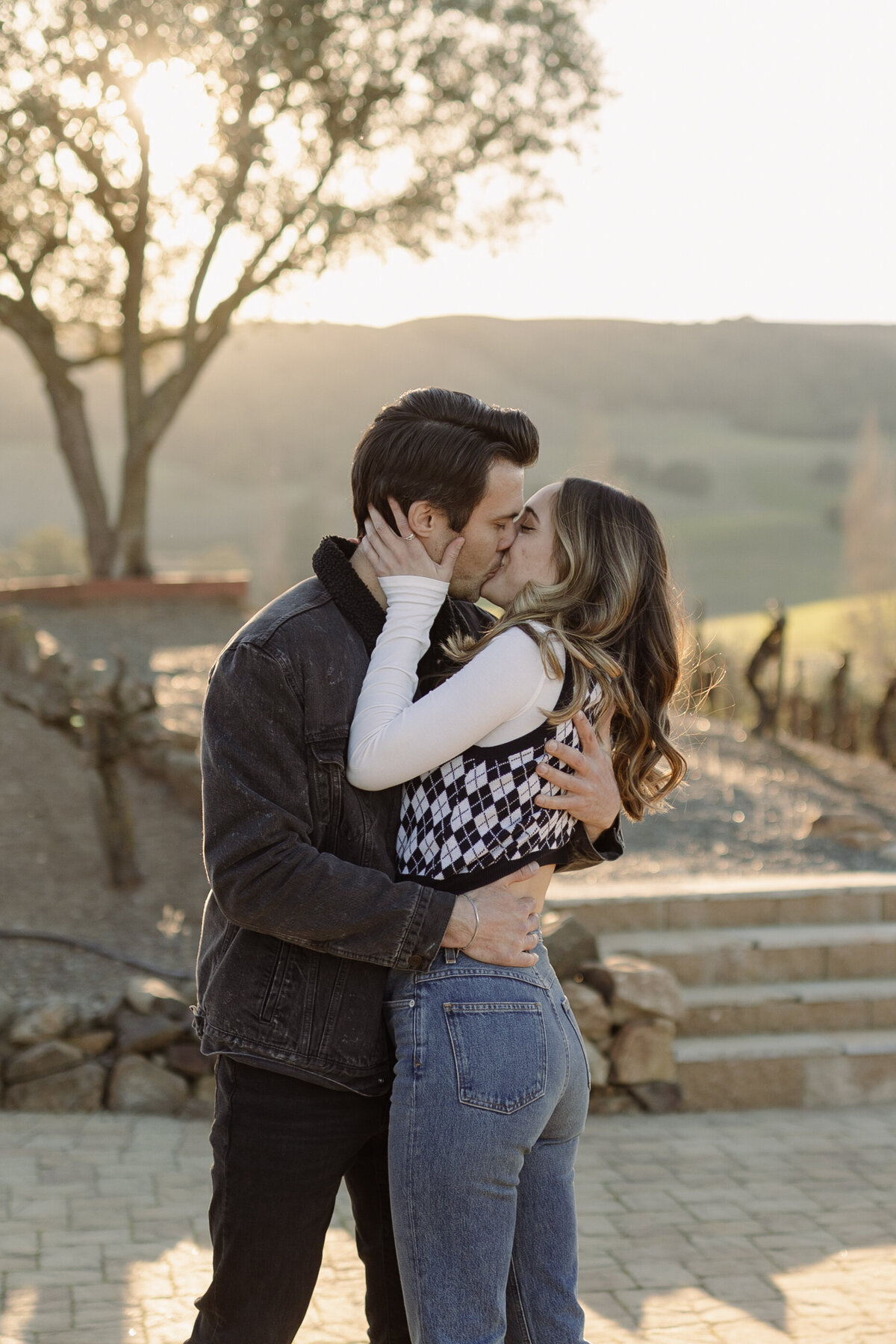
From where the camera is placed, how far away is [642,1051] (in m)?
5.33

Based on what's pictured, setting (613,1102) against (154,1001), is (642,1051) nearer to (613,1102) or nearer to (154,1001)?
(613,1102)

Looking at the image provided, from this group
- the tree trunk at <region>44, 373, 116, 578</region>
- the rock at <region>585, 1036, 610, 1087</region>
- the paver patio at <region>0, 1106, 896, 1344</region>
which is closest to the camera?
the paver patio at <region>0, 1106, 896, 1344</region>

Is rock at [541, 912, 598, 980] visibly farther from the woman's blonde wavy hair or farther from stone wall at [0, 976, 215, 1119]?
the woman's blonde wavy hair

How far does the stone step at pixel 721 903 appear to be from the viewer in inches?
246

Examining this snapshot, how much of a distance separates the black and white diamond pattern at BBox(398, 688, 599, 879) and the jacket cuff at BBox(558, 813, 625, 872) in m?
0.23

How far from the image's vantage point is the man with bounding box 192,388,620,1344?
1.88 meters

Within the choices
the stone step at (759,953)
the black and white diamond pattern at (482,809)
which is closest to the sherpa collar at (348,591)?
the black and white diamond pattern at (482,809)

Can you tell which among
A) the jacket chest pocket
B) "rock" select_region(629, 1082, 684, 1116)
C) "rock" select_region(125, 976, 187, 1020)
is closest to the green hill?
"rock" select_region(125, 976, 187, 1020)

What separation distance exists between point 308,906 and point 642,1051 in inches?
151

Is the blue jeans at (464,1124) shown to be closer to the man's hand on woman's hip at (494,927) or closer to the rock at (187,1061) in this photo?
the man's hand on woman's hip at (494,927)

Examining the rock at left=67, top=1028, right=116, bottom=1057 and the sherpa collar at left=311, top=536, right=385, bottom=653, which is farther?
the rock at left=67, top=1028, right=116, bottom=1057

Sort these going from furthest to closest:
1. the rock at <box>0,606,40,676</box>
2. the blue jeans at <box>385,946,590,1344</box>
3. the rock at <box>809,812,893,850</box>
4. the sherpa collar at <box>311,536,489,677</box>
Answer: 1. the rock at <box>0,606,40,676</box>
2. the rock at <box>809,812,893,850</box>
3. the sherpa collar at <box>311,536,489,677</box>
4. the blue jeans at <box>385,946,590,1344</box>

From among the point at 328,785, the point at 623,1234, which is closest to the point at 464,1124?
the point at 328,785

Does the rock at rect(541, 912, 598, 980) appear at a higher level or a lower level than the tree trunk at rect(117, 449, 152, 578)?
lower
